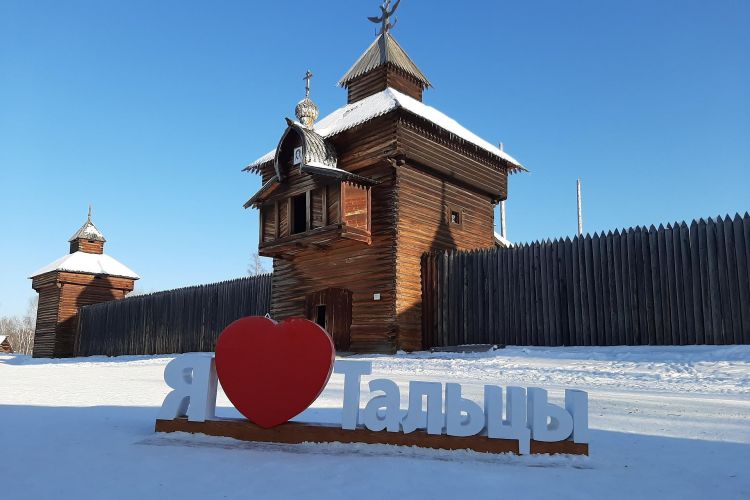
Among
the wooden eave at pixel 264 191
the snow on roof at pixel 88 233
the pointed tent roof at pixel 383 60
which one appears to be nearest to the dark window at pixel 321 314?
the wooden eave at pixel 264 191

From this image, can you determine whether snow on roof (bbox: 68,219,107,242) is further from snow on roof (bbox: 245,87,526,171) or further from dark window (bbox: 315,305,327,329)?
dark window (bbox: 315,305,327,329)

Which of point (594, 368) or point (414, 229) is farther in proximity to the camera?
point (414, 229)

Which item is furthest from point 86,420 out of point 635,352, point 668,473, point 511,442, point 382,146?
point 382,146

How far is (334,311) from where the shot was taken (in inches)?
744

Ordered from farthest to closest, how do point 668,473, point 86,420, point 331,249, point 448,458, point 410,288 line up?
point 331,249
point 410,288
point 86,420
point 448,458
point 668,473

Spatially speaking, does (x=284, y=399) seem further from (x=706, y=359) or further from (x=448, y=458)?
(x=706, y=359)

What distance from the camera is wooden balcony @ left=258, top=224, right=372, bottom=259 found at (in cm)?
1732

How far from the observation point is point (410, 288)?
58.2 feet

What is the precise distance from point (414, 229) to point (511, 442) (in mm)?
13954

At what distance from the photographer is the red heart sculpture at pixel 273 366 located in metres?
5.26

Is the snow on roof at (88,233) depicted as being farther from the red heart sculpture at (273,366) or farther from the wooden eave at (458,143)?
the red heart sculpture at (273,366)

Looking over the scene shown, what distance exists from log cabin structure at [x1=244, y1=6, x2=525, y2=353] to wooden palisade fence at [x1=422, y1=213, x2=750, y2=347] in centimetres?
160

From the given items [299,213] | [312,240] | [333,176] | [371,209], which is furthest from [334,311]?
[333,176]

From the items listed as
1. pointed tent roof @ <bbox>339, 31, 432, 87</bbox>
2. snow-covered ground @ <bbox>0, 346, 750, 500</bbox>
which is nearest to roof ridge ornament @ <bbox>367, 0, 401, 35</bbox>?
pointed tent roof @ <bbox>339, 31, 432, 87</bbox>
